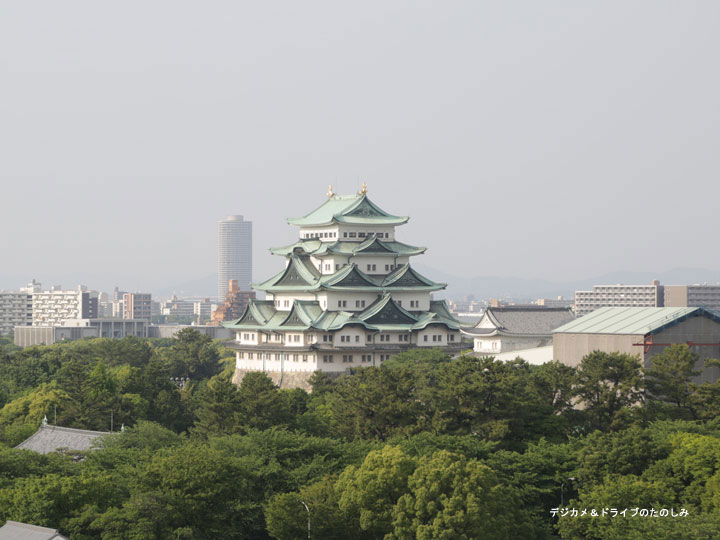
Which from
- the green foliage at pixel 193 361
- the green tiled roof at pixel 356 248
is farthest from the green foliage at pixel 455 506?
the green foliage at pixel 193 361

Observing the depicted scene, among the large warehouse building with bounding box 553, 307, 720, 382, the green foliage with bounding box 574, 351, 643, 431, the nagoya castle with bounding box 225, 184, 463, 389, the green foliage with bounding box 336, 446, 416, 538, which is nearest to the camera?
the green foliage with bounding box 336, 446, 416, 538

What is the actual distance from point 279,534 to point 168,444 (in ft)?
39.2

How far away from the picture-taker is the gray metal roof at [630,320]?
5438 centimetres

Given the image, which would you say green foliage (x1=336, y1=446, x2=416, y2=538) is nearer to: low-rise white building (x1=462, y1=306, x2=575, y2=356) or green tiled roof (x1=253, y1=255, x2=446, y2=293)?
green tiled roof (x1=253, y1=255, x2=446, y2=293)

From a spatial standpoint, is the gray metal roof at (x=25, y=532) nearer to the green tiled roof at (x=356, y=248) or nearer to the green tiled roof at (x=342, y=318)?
the green tiled roof at (x=342, y=318)

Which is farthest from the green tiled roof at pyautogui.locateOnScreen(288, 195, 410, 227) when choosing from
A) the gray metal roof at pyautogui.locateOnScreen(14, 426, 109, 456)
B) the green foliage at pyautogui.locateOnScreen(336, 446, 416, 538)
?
the green foliage at pyautogui.locateOnScreen(336, 446, 416, 538)

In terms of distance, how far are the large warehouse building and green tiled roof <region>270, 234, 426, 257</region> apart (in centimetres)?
2801

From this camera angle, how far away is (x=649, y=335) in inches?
2104

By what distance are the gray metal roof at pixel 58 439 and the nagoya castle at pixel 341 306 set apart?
2759 cm

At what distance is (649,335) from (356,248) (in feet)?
113

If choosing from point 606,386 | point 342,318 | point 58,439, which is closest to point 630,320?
point 606,386

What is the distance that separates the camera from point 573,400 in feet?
173

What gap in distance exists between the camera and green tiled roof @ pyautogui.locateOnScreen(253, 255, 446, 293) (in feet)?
271

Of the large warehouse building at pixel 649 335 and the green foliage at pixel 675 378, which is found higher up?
the large warehouse building at pixel 649 335
